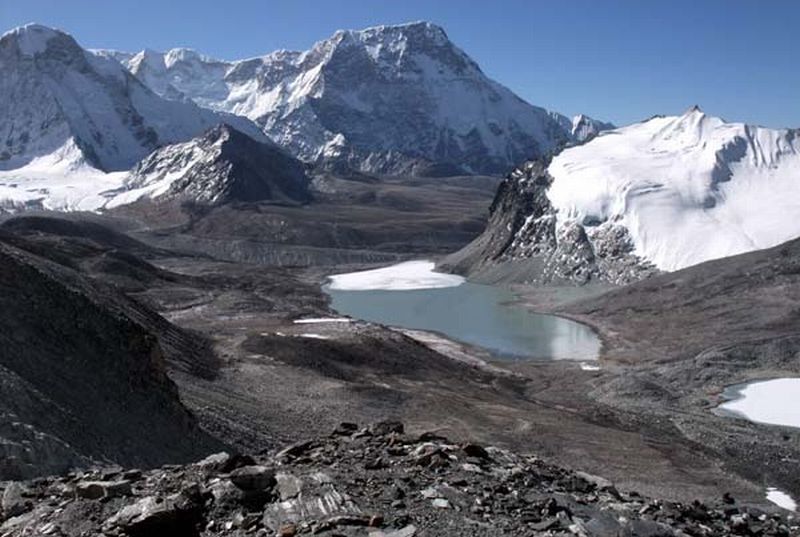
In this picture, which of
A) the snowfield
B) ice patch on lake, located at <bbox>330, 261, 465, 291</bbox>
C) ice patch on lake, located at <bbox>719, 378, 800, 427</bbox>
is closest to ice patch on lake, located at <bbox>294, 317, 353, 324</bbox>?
ice patch on lake, located at <bbox>719, 378, 800, 427</bbox>

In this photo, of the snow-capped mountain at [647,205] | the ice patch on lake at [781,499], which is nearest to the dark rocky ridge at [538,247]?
the snow-capped mountain at [647,205]

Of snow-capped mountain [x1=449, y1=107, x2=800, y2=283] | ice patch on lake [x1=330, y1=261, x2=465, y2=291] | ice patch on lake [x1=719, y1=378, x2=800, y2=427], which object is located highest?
snow-capped mountain [x1=449, y1=107, x2=800, y2=283]

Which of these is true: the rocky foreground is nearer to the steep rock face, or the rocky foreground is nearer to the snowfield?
the steep rock face

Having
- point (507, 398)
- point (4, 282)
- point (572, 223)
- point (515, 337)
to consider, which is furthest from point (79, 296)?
point (572, 223)

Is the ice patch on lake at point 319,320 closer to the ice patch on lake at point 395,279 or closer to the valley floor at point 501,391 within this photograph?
the valley floor at point 501,391

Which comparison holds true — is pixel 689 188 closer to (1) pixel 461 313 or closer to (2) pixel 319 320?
(1) pixel 461 313

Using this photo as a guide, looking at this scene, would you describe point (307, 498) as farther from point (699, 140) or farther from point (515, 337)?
point (699, 140)
